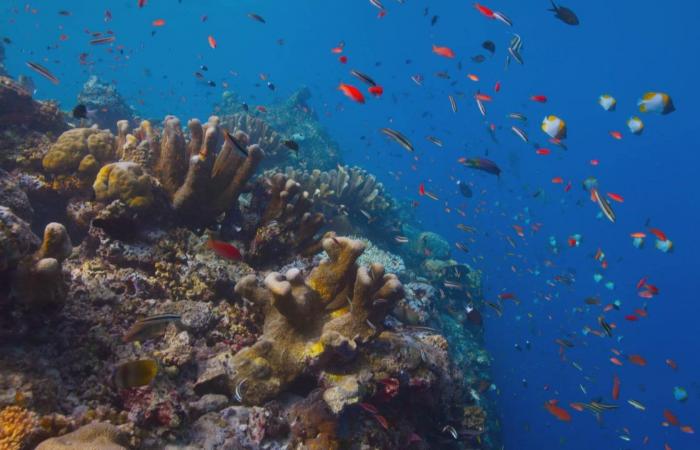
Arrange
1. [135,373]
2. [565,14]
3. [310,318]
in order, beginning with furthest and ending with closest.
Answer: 1. [565,14]
2. [310,318]
3. [135,373]

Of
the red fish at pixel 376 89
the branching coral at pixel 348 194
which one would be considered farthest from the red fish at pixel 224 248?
the branching coral at pixel 348 194

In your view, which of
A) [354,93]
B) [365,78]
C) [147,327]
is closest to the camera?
[147,327]

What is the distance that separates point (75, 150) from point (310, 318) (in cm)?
386

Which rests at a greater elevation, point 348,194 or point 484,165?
point 484,165

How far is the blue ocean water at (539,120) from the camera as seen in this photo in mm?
49656

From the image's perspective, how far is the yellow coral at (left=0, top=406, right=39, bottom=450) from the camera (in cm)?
215

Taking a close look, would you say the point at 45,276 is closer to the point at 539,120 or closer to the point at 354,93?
the point at 354,93

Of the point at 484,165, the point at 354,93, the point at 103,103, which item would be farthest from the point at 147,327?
the point at 103,103

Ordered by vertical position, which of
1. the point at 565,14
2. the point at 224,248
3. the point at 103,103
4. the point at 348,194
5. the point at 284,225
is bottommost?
the point at 103,103

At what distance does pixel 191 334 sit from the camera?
3768mm

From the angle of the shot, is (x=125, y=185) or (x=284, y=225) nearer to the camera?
(x=125, y=185)

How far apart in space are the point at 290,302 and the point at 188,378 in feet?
3.37

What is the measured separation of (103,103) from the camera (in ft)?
48.0

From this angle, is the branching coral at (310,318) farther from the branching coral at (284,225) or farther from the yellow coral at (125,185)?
the yellow coral at (125,185)
